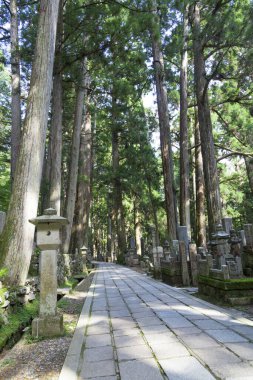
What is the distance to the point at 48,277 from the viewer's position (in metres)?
4.35

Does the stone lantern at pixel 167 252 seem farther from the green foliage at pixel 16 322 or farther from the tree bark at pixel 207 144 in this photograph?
the green foliage at pixel 16 322

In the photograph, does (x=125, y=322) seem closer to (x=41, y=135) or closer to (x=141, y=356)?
(x=141, y=356)

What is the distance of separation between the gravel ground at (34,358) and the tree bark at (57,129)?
649 centimetres

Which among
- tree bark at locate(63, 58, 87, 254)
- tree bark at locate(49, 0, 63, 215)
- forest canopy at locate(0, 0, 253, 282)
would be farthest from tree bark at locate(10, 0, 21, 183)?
tree bark at locate(63, 58, 87, 254)

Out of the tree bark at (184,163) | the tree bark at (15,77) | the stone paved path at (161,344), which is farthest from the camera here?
the tree bark at (184,163)

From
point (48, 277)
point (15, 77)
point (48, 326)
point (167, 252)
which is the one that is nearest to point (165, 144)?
point (167, 252)

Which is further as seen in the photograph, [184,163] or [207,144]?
[184,163]

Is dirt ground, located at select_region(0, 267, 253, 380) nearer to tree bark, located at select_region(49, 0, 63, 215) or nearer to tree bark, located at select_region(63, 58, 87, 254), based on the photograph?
tree bark, located at select_region(49, 0, 63, 215)

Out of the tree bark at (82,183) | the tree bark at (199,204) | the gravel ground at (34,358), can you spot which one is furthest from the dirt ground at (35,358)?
the tree bark at (82,183)

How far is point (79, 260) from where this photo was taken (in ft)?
50.3

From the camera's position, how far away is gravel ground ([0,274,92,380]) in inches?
122

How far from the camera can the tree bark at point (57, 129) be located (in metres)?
10.5

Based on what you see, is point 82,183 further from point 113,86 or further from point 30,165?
point 30,165

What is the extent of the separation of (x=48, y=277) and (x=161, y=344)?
1.71m
